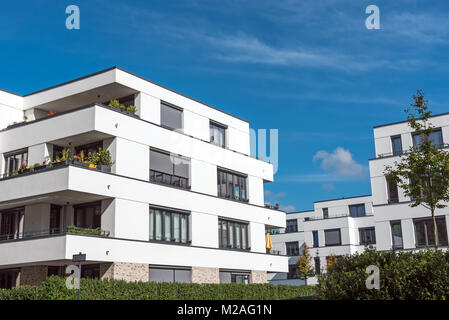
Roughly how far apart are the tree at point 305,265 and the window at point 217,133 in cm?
2405

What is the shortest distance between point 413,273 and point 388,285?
54 cm

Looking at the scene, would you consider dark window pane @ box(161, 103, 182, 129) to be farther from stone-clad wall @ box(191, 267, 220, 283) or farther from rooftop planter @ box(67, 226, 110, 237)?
stone-clad wall @ box(191, 267, 220, 283)

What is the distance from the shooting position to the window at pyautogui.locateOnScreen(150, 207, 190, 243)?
30.0 metres

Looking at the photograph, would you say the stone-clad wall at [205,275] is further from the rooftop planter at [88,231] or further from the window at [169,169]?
the rooftop planter at [88,231]

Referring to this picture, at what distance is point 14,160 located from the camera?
30.9 m

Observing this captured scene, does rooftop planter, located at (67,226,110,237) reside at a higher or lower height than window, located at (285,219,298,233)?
lower

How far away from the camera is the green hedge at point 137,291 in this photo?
22.5 meters

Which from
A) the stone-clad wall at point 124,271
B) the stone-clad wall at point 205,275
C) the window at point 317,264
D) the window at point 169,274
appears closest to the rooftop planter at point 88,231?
the stone-clad wall at point 124,271

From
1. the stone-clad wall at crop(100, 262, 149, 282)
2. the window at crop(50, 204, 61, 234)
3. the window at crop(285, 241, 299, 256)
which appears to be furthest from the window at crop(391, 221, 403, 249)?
the window at crop(285, 241, 299, 256)

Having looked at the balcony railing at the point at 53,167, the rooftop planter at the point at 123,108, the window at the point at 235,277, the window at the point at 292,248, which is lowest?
the window at the point at 235,277

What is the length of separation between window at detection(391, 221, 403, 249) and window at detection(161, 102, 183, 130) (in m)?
16.3
